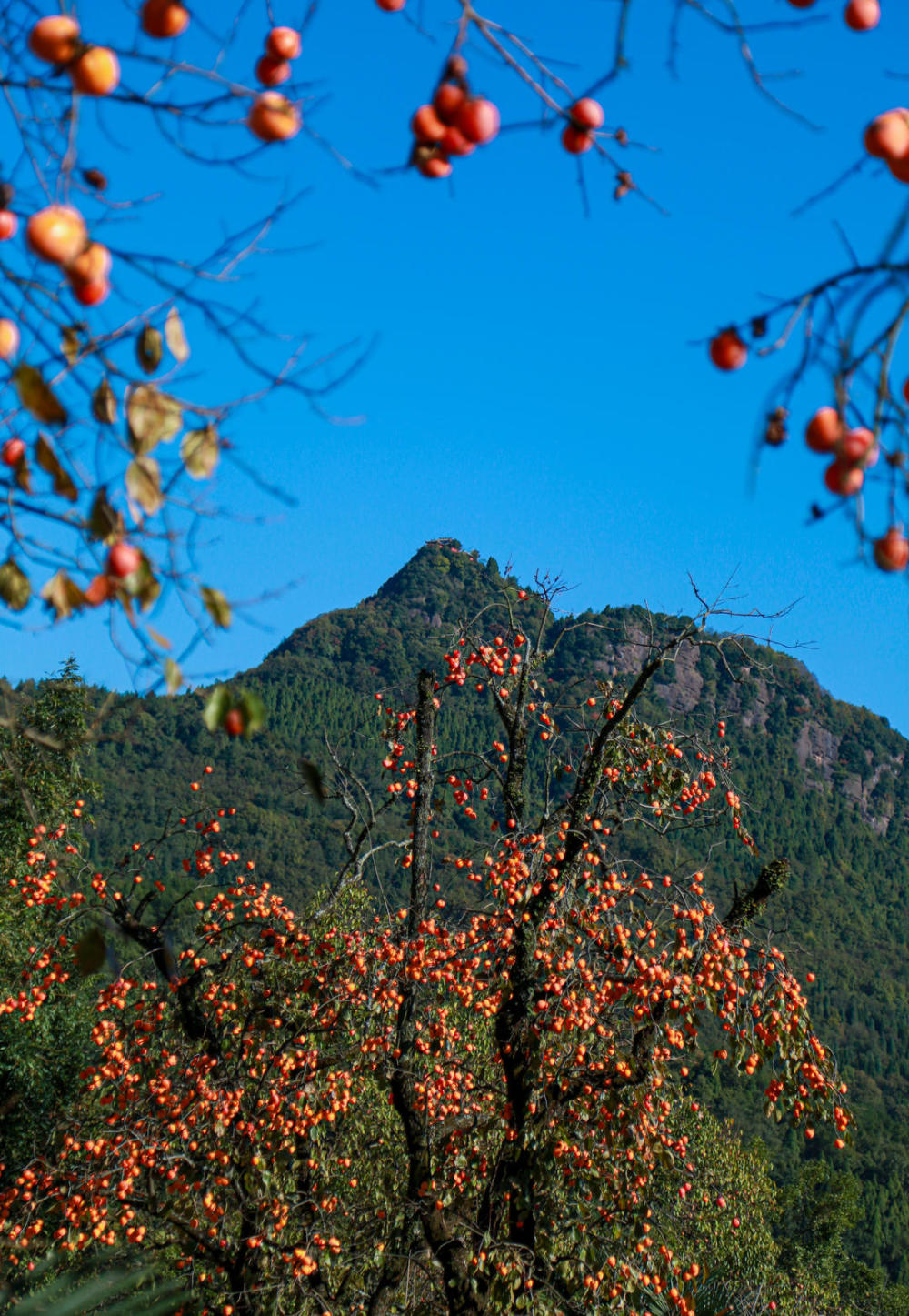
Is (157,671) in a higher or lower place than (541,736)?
lower

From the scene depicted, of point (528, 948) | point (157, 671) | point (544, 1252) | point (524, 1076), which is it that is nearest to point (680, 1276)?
point (544, 1252)

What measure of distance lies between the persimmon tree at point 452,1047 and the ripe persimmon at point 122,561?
12.5ft

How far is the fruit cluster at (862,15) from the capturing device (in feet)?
4.33

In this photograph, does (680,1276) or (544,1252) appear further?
(680,1276)

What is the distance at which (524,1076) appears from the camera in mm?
5082

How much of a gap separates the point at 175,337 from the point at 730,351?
2.46 feet

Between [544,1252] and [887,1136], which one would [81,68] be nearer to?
[544,1252]

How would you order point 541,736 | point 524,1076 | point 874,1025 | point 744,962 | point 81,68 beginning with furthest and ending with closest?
point 874,1025
point 541,736
point 524,1076
point 744,962
point 81,68

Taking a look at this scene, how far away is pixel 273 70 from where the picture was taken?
1413mm

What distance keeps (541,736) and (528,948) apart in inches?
51.8

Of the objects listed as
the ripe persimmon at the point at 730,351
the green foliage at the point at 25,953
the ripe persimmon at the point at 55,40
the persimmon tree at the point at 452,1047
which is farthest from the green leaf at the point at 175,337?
the green foliage at the point at 25,953

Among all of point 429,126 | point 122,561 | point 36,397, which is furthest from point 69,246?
point 429,126

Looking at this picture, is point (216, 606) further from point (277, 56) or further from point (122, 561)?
point (277, 56)

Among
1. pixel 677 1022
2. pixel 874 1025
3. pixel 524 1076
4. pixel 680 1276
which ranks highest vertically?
pixel 874 1025
